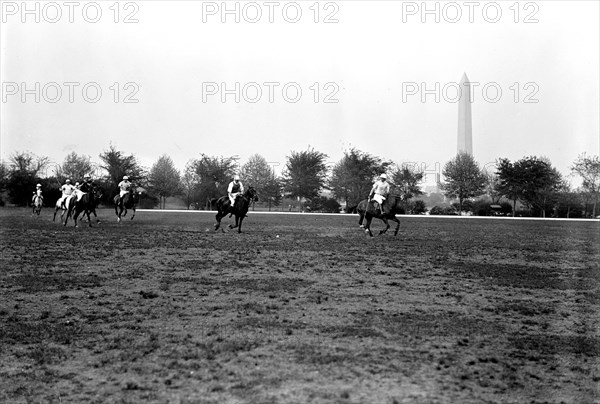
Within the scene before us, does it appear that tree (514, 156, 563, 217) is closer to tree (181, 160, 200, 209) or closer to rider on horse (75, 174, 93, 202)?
tree (181, 160, 200, 209)

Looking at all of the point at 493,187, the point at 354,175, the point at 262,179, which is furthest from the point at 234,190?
the point at 493,187

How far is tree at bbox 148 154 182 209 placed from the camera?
219 ft

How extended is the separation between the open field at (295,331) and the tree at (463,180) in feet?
155

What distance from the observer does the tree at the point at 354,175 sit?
198 feet

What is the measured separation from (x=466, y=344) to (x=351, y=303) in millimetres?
2337

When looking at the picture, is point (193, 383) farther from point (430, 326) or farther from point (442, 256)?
point (442, 256)

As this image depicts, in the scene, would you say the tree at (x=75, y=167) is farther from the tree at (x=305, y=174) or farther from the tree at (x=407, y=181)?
the tree at (x=407, y=181)

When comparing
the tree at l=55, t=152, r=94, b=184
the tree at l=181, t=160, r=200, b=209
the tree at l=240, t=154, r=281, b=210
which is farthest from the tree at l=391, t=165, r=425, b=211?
the tree at l=55, t=152, r=94, b=184

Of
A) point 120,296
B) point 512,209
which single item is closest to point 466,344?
point 120,296

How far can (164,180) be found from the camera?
221 ft

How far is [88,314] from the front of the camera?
7895 millimetres

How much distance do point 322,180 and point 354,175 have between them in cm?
421

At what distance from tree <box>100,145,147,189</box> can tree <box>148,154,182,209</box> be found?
6.75ft

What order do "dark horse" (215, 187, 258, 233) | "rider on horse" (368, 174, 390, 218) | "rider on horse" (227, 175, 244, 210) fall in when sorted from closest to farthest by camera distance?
"rider on horse" (368, 174, 390, 218) → "rider on horse" (227, 175, 244, 210) → "dark horse" (215, 187, 258, 233)
